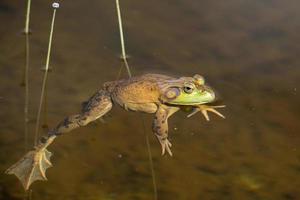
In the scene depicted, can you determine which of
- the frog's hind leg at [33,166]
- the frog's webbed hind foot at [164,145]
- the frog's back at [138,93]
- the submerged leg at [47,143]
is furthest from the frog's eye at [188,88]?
the frog's hind leg at [33,166]

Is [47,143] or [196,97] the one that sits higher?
[196,97]

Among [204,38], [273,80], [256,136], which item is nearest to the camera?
[256,136]

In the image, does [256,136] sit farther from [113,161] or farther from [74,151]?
[74,151]

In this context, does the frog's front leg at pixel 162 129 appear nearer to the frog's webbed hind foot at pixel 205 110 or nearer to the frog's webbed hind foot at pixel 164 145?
the frog's webbed hind foot at pixel 164 145

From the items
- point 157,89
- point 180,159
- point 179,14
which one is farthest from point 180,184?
point 179,14

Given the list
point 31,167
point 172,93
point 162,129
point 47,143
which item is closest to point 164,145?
point 162,129

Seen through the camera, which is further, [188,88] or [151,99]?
[151,99]

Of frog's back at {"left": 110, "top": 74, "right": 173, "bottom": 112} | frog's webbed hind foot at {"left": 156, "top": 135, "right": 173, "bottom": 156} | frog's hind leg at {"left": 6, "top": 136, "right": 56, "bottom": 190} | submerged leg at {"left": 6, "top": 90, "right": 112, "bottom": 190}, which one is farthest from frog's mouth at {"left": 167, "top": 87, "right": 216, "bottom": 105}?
frog's hind leg at {"left": 6, "top": 136, "right": 56, "bottom": 190}

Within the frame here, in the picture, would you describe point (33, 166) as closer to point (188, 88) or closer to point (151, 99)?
point (151, 99)
